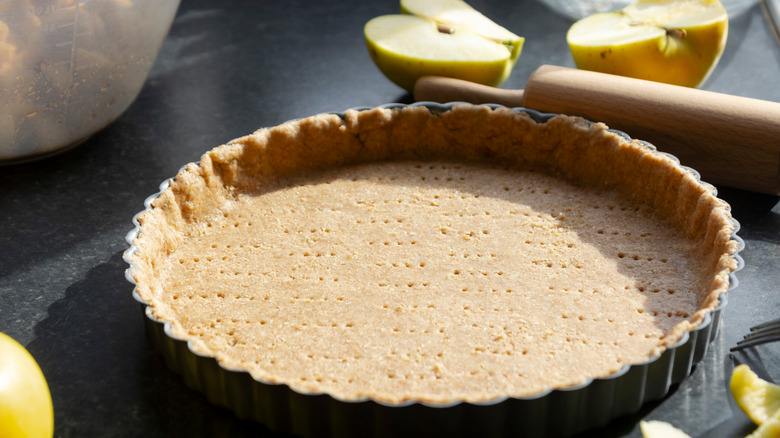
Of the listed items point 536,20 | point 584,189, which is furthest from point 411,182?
point 536,20

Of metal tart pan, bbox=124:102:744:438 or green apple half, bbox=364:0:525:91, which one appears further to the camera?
green apple half, bbox=364:0:525:91

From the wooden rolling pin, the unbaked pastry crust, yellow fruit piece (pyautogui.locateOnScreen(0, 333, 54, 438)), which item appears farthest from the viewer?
the wooden rolling pin

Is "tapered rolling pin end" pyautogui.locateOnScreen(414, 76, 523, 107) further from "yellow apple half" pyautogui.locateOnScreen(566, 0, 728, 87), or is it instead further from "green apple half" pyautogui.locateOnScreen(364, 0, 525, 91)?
"yellow apple half" pyautogui.locateOnScreen(566, 0, 728, 87)

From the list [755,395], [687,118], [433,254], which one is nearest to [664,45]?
[687,118]

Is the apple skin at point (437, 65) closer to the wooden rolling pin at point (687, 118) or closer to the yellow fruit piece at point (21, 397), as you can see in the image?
the wooden rolling pin at point (687, 118)

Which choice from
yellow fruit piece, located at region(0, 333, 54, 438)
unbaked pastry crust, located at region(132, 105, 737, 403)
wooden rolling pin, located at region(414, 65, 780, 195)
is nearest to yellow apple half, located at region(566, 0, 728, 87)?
wooden rolling pin, located at region(414, 65, 780, 195)

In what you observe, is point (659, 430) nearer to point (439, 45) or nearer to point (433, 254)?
point (433, 254)
